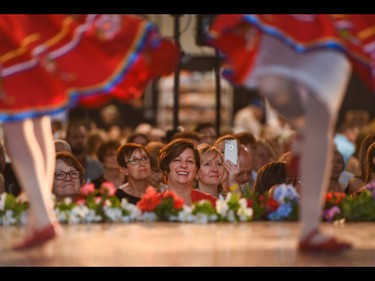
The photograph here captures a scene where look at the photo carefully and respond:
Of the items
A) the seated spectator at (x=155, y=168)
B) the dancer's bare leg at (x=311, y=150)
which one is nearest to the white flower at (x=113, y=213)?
the dancer's bare leg at (x=311, y=150)

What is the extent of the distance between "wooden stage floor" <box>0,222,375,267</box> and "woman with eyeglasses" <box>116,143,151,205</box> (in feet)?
3.63

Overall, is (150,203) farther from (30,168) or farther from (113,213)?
(30,168)

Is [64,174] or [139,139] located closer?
[64,174]

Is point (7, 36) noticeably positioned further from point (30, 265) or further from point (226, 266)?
point (226, 266)

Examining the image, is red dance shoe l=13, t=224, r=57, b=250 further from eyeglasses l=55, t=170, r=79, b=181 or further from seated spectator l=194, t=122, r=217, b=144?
seated spectator l=194, t=122, r=217, b=144

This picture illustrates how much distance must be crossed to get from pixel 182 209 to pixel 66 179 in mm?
767

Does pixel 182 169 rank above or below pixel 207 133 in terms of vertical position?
below

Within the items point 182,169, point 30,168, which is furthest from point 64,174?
point 30,168

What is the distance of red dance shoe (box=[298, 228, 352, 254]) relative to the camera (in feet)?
14.7

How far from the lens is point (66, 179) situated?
5941 mm

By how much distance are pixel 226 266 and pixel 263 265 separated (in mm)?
142

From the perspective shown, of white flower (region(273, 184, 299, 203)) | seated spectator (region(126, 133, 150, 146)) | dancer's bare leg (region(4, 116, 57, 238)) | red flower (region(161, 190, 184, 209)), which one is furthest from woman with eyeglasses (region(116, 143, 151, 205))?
dancer's bare leg (region(4, 116, 57, 238))

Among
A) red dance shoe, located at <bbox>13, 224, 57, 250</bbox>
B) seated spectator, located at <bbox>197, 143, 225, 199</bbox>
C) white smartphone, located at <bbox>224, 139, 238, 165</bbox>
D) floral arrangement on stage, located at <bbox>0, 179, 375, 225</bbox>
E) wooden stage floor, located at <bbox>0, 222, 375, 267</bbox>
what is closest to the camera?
wooden stage floor, located at <bbox>0, 222, 375, 267</bbox>

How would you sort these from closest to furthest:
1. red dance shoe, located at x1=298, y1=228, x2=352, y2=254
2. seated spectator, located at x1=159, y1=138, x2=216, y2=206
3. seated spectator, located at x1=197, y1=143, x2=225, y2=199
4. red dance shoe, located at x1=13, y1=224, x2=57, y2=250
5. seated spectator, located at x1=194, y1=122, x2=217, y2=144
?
red dance shoe, located at x1=298, y1=228, x2=352, y2=254 → red dance shoe, located at x1=13, y1=224, x2=57, y2=250 → seated spectator, located at x1=159, y1=138, x2=216, y2=206 → seated spectator, located at x1=197, y1=143, x2=225, y2=199 → seated spectator, located at x1=194, y1=122, x2=217, y2=144
